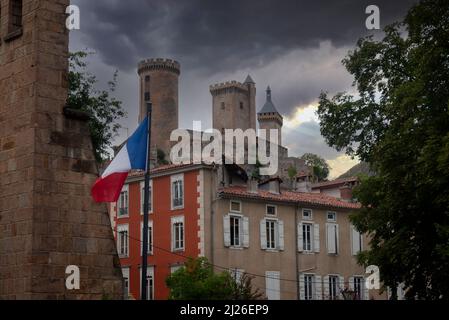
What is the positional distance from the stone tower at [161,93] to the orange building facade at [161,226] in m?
72.7

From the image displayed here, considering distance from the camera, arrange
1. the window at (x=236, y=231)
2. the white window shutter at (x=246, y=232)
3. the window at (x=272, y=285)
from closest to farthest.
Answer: the window at (x=236, y=231)
the white window shutter at (x=246, y=232)
the window at (x=272, y=285)

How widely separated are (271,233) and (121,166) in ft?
101

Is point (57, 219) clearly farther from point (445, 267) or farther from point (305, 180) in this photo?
point (305, 180)

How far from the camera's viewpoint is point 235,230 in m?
45.1

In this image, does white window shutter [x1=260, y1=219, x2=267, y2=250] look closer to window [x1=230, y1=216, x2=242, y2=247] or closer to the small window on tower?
window [x1=230, y1=216, x2=242, y2=247]

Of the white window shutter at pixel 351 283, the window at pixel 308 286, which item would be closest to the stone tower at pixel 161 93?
the white window shutter at pixel 351 283

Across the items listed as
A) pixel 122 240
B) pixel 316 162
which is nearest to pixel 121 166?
pixel 122 240

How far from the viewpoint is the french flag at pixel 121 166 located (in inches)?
636

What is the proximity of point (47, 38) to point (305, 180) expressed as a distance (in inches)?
1653

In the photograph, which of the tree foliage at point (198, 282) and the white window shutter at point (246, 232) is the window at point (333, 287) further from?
the tree foliage at point (198, 282)

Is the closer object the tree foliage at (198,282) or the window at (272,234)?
the tree foliage at (198,282)

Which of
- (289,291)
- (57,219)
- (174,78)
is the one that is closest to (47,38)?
(57,219)

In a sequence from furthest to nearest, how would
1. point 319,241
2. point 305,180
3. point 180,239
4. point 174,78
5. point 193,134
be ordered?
point 174,78 < point 193,134 < point 305,180 < point 319,241 < point 180,239

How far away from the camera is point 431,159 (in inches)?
A: 880
